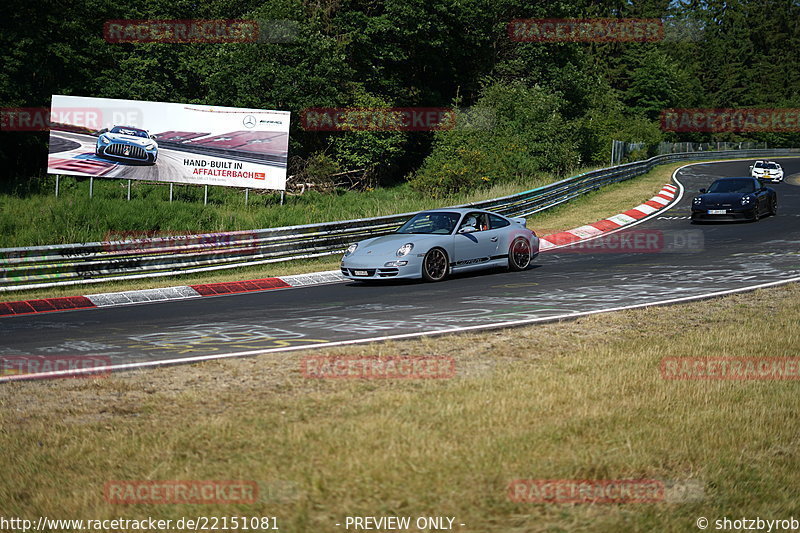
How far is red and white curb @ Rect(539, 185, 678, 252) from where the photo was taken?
2089 centimetres

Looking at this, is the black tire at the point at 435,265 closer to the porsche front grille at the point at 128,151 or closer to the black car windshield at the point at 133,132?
the porsche front grille at the point at 128,151

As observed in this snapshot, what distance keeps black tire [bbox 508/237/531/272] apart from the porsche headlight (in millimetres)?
2353

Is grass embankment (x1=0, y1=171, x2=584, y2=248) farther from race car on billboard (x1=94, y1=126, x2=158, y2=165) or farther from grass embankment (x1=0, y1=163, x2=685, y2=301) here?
race car on billboard (x1=94, y1=126, x2=158, y2=165)

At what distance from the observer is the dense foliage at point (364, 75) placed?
123ft

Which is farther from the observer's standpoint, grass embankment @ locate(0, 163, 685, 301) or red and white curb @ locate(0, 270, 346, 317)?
grass embankment @ locate(0, 163, 685, 301)

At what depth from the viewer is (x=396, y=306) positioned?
1153cm

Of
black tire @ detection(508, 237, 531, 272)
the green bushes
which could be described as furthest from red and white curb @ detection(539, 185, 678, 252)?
the green bushes

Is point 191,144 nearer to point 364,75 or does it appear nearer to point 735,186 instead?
point 735,186

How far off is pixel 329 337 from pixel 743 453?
515cm

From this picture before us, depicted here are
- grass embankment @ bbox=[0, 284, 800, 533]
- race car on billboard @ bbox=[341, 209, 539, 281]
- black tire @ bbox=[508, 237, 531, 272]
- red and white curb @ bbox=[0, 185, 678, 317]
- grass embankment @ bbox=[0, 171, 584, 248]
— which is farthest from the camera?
grass embankment @ bbox=[0, 171, 584, 248]

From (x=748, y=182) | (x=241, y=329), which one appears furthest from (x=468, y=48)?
(x=241, y=329)

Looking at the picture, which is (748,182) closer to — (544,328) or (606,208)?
(606,208)

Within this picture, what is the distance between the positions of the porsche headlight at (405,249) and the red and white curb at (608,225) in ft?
20.5

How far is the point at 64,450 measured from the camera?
496cm
